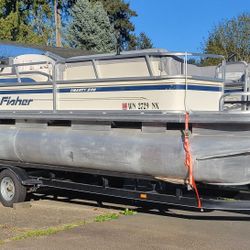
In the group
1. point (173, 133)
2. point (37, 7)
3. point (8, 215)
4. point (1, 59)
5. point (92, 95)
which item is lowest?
point (8, 215)

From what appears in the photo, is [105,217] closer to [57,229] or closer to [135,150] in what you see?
[57,229]

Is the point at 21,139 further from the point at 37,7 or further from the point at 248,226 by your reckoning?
the point at 37,7

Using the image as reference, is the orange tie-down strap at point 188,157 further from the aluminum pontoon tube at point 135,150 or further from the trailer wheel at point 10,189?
the trailer wheel at point 10,189

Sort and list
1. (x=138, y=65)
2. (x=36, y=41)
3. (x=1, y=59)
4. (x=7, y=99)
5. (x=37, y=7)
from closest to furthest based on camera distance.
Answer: (x=138, y=65)
(x=7, y=99)
(x=1, y=59)
(x=36, y=41)
(x=37, y=7)

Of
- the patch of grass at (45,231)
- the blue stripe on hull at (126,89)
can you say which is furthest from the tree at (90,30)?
the patch of grass at (45,231)

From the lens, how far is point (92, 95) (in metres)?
8.42

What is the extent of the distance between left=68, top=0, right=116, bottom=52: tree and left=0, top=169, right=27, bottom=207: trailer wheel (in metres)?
28.9

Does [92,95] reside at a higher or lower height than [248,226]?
higher

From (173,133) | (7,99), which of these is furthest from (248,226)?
(7,99)

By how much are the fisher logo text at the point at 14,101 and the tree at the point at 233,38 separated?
1987cm

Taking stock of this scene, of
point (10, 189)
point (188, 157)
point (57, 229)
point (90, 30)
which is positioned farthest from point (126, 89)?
point (90, 30)

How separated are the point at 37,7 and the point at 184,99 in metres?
39.4

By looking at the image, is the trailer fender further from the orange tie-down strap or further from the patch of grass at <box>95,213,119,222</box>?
the orange tie-down strap

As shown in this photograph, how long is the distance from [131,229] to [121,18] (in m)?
42.0
